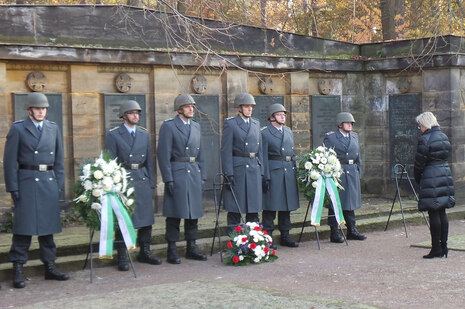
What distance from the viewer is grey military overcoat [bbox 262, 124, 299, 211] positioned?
35.9 feet

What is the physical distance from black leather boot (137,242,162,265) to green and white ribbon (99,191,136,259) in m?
0.65

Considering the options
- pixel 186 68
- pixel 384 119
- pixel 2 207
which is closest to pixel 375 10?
pixel 384 119

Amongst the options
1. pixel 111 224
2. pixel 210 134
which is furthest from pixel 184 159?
pixel 210 134

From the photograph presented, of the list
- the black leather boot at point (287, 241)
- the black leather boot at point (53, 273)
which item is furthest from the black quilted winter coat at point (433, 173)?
the black leather boot at point (53, 273)

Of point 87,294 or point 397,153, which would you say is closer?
point 87,294

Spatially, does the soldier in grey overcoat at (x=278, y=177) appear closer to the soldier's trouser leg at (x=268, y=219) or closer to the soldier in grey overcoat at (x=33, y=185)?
the soldier's trouser leg at (x=268, y=219)

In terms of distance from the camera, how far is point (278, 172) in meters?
11.0

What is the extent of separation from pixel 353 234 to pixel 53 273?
4.92m

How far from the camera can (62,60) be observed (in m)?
11.7

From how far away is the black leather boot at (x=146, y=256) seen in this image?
31.7 ft

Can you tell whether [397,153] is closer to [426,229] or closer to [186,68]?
[426,229]

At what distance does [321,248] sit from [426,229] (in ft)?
8.91

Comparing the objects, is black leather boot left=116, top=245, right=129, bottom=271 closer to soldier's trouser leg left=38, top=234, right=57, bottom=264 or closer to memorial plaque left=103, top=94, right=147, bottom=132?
soldier's trouser leg left=38, top=234, right=57, bottom=264

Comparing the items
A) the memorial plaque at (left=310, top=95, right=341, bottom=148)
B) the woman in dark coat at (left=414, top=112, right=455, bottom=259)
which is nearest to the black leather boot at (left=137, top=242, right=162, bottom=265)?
the woman in dark coat at (left=414, top=112, right=455, bottom=259)
